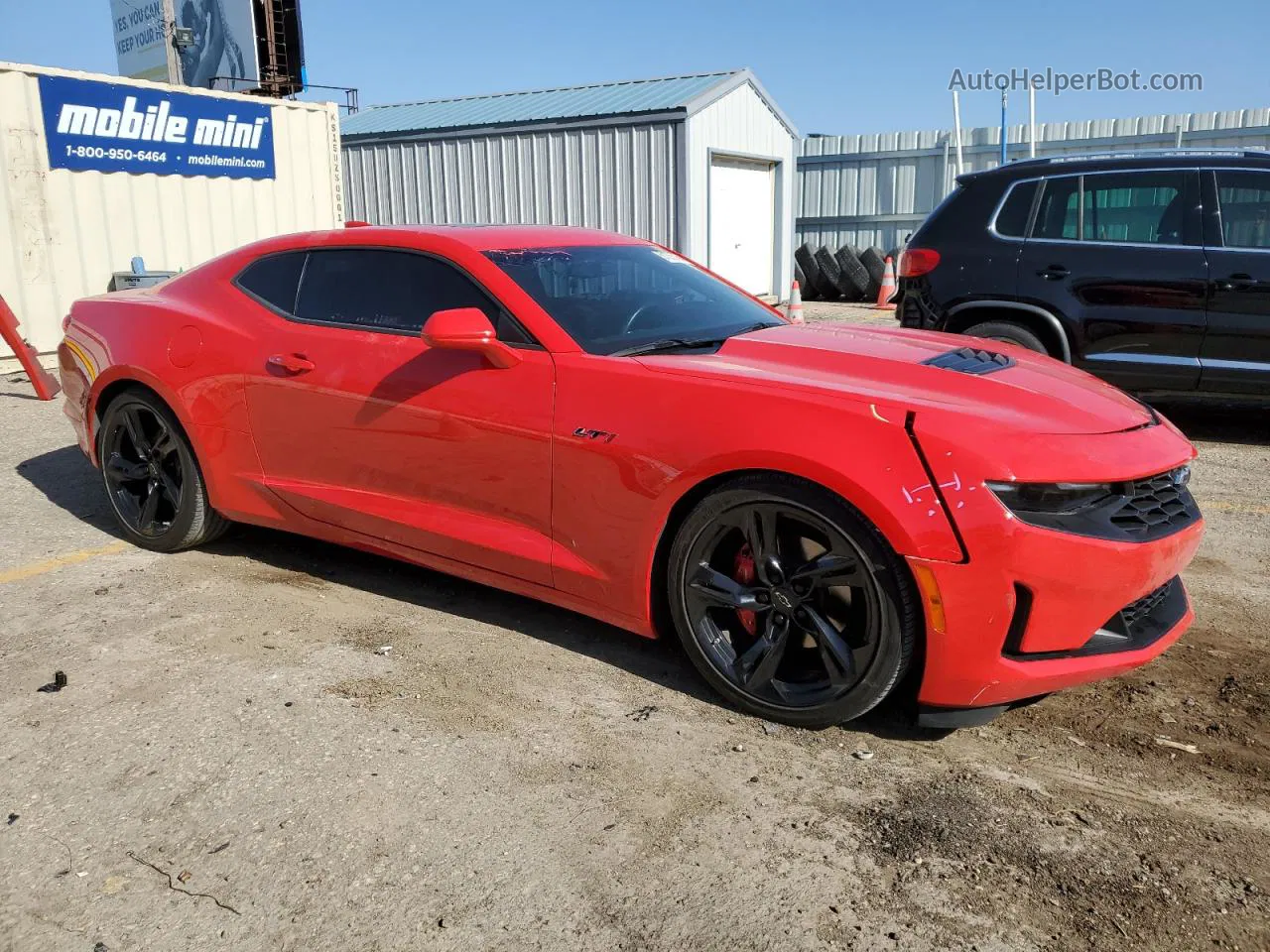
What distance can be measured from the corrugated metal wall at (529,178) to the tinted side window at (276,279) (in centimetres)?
990

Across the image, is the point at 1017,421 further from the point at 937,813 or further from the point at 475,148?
the point at 475,148

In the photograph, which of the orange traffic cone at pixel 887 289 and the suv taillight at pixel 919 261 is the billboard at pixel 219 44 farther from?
the suv taillight at pixel 919 261

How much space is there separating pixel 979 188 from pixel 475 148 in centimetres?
1059

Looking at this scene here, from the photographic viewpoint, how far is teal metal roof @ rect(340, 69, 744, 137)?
14867 mm

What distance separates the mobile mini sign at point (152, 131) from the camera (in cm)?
997

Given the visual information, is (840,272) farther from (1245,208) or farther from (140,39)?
(140,39)

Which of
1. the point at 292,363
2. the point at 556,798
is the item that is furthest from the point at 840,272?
the point at 556,798

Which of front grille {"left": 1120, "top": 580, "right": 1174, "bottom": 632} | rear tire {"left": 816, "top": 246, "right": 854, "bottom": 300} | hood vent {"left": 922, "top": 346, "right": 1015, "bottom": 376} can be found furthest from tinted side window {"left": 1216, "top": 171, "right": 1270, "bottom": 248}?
rear tire {"left": 816, "top": 246, "right": 854, "bottom": 300}

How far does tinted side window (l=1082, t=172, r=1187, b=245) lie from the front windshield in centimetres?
342

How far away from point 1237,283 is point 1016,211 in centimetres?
138

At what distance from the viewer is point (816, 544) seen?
3.03 metres

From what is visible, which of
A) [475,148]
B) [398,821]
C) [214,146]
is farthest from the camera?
[475,148]

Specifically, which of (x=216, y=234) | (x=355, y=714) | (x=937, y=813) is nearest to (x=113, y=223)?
(x=216, y=234)

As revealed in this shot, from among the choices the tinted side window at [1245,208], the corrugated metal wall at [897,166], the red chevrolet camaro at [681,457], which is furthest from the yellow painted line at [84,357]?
the corrugated metal wall at [897,166]
